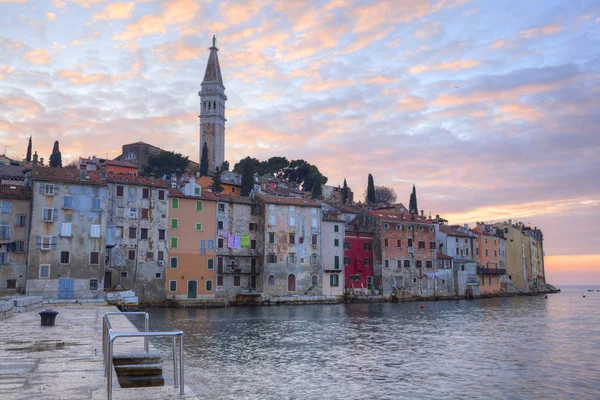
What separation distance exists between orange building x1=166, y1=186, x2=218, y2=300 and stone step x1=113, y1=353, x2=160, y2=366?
4489 cm

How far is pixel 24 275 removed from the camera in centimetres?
4672

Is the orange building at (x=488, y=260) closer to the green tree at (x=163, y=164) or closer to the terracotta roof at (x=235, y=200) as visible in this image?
the terracotta roof at (x=235, y=200)

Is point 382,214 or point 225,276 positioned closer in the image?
point 225,276

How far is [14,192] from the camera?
48062 millimetres

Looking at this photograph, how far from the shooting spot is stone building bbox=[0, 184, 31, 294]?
46.3 metres

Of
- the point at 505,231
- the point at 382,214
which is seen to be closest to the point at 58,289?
the point at 382,214

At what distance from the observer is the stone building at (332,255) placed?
2638 inches

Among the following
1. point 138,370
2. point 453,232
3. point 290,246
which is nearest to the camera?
point 138,370

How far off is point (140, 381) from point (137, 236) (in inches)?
1756

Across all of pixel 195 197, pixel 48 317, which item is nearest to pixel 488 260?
pixel 195 197

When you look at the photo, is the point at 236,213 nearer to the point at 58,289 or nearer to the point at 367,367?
the point at 58,289

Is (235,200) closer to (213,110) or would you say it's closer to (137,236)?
(137,236)

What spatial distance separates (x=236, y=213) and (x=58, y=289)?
21729mm

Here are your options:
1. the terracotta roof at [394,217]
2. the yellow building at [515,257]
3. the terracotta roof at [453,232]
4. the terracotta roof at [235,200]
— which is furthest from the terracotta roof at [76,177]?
the yellow building at [515,257]
